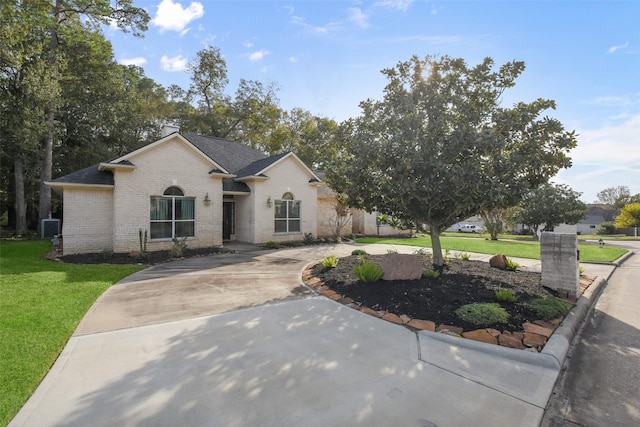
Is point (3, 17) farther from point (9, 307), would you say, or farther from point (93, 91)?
point (9, 307)

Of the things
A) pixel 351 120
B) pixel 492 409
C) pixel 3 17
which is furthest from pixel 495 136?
pixel 3 17

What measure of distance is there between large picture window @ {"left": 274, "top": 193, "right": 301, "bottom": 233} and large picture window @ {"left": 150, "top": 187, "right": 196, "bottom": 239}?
14.9ft

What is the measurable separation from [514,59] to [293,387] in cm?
862

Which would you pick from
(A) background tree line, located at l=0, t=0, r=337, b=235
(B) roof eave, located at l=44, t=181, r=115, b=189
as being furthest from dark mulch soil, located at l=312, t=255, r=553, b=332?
(B) roof eave, located at l=44, t=181, r=115, b=189

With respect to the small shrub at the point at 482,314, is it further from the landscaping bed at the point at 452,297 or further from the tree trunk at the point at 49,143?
the tree trunk at the point at 49,143

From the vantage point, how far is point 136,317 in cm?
527

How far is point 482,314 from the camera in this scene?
484 centimetres

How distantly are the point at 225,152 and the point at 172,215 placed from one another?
289 inches

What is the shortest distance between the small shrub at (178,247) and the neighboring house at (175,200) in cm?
95

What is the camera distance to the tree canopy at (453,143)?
695cm

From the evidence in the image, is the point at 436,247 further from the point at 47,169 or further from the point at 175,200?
the point at 47,169

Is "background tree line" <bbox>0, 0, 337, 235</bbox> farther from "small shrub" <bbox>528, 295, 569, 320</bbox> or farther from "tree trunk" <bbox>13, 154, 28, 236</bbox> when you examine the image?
"small shrub" <bbox>528, 295, 569, 320</bbox>

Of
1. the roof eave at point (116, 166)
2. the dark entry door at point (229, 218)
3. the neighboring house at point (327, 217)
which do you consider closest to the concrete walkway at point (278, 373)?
the roof eave at point (116, 166)

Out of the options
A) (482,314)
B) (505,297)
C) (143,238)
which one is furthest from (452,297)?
(143,238)
